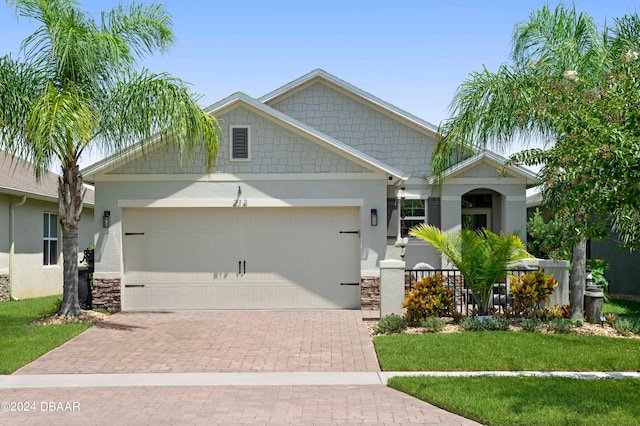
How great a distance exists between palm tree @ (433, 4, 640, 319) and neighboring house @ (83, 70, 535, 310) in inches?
99.0

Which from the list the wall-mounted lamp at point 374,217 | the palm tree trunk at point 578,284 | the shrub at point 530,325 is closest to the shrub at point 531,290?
the palm tree trunk at point 578,284

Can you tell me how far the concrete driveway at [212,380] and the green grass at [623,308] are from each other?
6.58 m

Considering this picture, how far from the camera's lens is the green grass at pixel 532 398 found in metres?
7.64

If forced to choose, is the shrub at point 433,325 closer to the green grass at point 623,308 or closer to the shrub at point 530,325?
the shrub at point 530,325

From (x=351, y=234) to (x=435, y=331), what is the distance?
13.7 feet

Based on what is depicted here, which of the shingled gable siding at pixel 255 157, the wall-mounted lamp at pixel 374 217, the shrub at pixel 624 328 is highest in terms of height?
the shingled gable siding at pixel 255 157

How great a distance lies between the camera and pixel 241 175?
16.4m

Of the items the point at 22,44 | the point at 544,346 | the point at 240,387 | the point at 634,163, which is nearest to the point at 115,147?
the point at 22,44

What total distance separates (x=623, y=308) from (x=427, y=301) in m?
6.83

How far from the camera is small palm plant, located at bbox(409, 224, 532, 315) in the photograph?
44.9 ft

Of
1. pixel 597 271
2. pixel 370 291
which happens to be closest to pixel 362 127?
pixel 370 291

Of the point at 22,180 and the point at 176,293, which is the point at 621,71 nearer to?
the point at 176,293

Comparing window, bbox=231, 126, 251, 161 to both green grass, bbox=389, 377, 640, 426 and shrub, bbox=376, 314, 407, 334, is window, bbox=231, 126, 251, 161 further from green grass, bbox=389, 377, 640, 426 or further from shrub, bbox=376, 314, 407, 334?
green grass, bbox=389, 377, 640, 426

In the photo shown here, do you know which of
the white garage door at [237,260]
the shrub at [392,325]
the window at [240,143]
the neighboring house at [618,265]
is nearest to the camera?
the shrub at [392,325]
